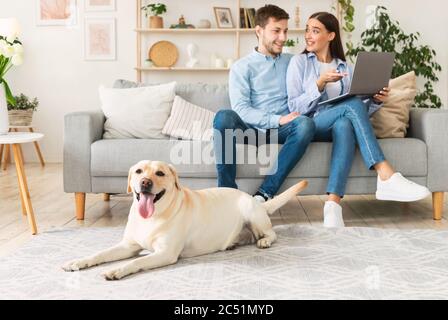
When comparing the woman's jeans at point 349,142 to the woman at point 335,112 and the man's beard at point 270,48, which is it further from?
the man's beard at point 270,48

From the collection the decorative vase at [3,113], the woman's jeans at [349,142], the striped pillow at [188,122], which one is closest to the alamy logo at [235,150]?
the striped pillow at [188,122]

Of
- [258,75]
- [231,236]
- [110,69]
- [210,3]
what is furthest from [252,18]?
[231,236]

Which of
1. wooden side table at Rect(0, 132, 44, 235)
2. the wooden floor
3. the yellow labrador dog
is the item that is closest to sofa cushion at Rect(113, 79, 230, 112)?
the wooden floor

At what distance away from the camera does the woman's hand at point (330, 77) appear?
119 inches

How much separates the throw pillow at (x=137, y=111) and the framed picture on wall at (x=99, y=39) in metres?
2.40

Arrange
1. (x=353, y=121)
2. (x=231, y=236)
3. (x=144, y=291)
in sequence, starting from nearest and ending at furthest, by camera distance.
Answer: (x=144, y=291), (x=231, y=236), (x=353, y=121)

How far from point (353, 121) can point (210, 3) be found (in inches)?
124

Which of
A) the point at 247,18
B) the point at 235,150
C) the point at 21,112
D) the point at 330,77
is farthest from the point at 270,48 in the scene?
the point at 21,112

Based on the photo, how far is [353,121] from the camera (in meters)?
3.00

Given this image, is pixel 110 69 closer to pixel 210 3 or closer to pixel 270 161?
pixel 210 3

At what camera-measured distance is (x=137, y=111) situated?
3.46m

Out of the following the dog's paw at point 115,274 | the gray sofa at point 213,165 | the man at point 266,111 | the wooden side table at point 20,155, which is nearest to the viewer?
the dog's paw at point 115,274

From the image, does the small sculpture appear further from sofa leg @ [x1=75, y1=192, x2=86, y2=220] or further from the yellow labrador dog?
the yellow labrador dog

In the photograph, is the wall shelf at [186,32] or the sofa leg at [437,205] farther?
the wall shelf at [186,32]
